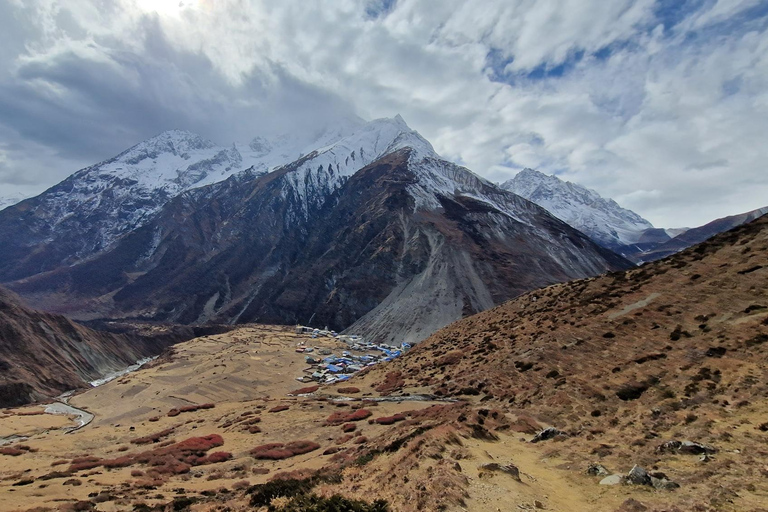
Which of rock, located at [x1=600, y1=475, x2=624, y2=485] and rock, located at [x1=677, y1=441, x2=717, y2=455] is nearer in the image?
rock, located at [x1=600, y1=475, x2=624, y2=485]

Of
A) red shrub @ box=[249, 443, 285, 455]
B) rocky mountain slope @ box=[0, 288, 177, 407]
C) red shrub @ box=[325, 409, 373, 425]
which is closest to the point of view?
red shrub @ box=[249, 443, 285, 455]

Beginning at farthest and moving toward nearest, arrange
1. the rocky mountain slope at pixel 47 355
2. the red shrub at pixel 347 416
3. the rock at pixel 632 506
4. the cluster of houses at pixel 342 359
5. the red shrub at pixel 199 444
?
1. the rocky mountain slope at pixel 47 355
2. the cluster of houses at pixel 342 359
3. the red shrub at pixel 347 416
4. the red shrub at pixel 199 444
5. the rock at pixel 632 506

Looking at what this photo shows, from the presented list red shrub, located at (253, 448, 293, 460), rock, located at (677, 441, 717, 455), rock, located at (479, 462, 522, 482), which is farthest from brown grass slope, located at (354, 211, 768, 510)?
red shrub, located at (253, 448, 293, 460)

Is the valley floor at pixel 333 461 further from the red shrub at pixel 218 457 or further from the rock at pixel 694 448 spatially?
the rock at pixel 694 448

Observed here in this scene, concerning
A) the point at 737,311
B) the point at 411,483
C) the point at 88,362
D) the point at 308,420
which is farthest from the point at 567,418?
the point at 88,362

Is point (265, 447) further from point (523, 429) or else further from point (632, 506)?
point (632, 506)

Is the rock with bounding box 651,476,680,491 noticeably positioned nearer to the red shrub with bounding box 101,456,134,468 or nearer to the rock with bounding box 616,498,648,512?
the rock with bounding box 616,498,648,512

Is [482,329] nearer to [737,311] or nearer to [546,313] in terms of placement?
[546,313]

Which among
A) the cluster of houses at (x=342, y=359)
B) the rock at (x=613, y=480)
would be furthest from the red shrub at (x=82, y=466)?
the cluster of houses at (x=342, y=359)
